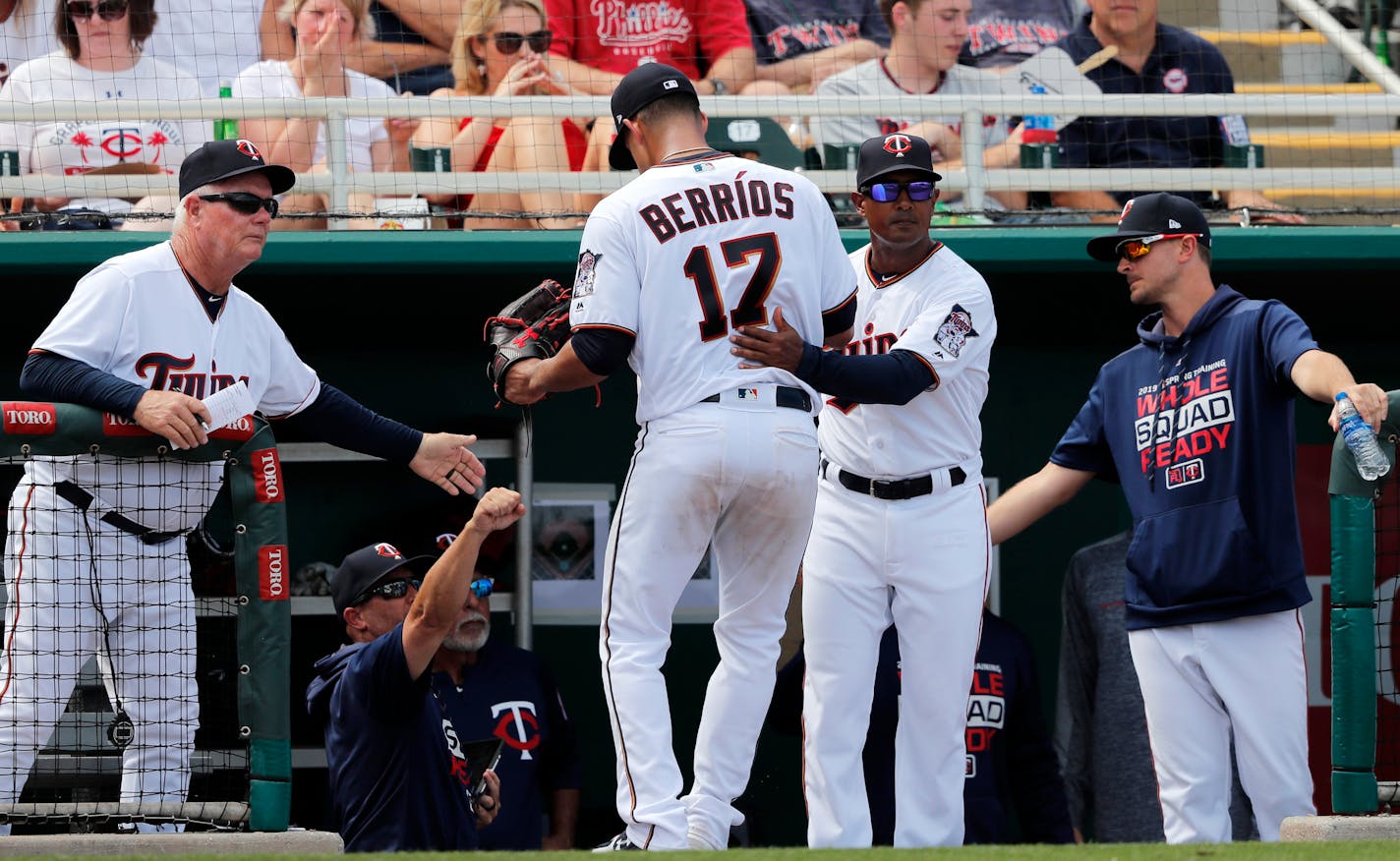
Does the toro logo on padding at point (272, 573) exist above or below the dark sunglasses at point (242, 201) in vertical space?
below

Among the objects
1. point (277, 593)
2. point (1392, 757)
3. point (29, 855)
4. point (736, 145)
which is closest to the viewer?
point (29, 855)

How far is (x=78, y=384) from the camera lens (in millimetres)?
4035

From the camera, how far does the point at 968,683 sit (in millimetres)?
4367

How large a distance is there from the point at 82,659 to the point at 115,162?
2645 millimetres

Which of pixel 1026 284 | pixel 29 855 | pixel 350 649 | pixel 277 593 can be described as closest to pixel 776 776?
pixel 1026 284

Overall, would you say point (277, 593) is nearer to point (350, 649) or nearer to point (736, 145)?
point (350, 649)

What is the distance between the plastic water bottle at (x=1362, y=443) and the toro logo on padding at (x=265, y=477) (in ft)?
8.02

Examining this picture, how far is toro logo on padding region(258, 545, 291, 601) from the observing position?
385 centimetres

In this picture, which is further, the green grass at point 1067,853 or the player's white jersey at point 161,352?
the player's white jersey at point 161,352

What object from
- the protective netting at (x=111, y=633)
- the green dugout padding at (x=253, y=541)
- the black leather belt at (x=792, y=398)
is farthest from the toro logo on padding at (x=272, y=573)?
the black leather belt at (x=792, y=398)

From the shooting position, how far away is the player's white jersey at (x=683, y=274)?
3.95m

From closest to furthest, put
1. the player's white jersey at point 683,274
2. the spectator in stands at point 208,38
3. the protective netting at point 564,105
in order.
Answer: the player's white jersey at point 683,274
the protective netting at point 564,105
the spectator in stands at point 208,38

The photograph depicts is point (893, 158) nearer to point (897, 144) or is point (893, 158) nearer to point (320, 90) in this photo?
point (897, 144)

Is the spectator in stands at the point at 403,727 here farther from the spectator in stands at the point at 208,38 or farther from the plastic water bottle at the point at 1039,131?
the spectator in stands at the point at 208,38
